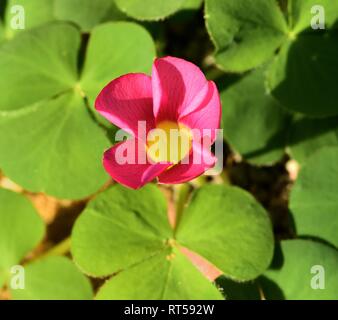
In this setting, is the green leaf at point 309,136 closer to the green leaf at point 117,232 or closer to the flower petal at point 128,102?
the green leaf at point 117,232

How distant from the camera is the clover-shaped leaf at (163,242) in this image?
4.74 feet

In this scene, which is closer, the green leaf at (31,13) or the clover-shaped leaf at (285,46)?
the clover-shaped leaf at (285,46)

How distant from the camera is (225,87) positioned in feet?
5.47

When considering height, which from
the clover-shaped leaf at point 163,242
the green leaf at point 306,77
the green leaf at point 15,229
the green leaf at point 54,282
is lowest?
the green leaf at point 54,282

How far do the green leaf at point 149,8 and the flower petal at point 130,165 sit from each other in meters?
0.51

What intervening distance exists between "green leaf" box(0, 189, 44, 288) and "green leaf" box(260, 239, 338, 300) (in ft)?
2.25

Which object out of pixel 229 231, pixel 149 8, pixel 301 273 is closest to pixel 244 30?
pixel 149 8

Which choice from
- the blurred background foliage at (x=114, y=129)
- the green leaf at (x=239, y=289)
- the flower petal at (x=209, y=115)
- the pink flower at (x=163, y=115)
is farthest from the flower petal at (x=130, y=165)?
the green leaf at (x=239, y=289)

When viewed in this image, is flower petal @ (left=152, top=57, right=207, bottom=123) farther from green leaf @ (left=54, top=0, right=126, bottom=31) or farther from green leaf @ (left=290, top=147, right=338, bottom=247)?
green leaf @ (left=54, top=0, right=126, bottom=31)

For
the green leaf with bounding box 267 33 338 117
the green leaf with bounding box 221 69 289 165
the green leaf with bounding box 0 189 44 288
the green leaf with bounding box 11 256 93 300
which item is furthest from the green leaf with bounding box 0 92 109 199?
the green leaf with bounding box 267 33 338 117

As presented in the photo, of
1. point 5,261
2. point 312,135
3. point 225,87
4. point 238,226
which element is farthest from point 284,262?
point 5,261

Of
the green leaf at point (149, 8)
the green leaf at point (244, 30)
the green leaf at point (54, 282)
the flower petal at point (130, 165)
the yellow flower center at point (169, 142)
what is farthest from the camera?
the green leaf at point (54, 282)

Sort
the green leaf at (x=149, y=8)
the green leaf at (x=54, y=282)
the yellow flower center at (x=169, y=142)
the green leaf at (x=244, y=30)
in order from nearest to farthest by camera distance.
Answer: the yellow flower center at (x=169, y=142)
the green leaf at (x=244, y=30)
the green leaf at (x=149, y=8)
the green leaf at (x=54, y=282)

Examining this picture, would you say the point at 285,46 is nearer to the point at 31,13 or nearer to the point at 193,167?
the point at 193,167
